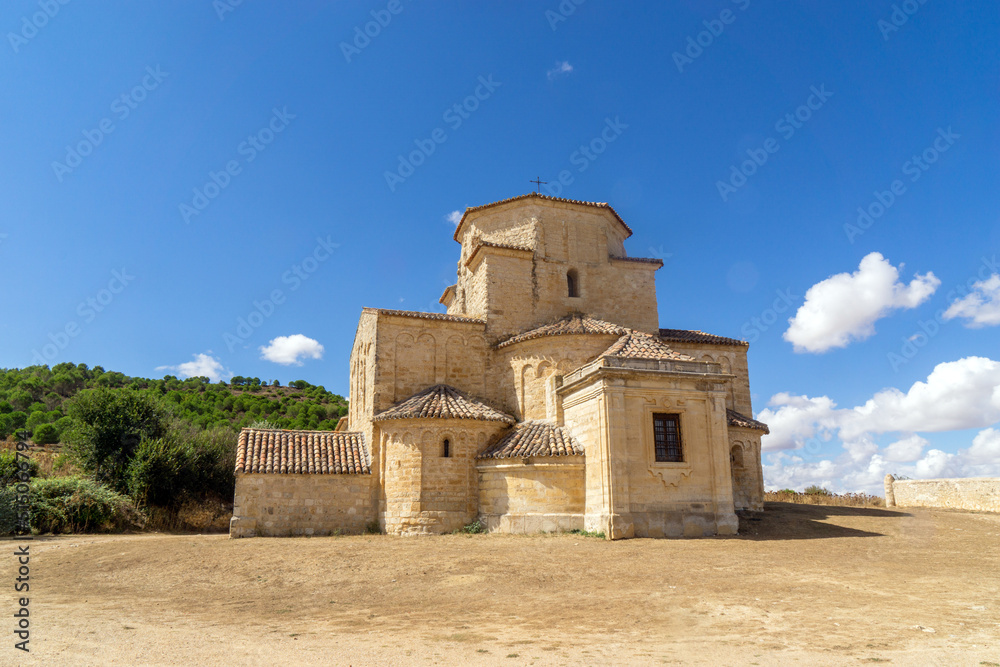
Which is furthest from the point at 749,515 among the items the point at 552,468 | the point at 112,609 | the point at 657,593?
the point at 112,609

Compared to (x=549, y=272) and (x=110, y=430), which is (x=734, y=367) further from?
(x=110, y=430)

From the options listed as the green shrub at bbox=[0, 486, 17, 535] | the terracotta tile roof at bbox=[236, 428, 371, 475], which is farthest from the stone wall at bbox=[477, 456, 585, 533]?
the green shrub at bbox=[0, 486, 17, 535]

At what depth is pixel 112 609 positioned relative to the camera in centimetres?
906

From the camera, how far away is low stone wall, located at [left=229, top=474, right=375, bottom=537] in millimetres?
17859

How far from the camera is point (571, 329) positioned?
19750 mm

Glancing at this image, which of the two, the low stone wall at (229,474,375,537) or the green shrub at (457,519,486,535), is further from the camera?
the low stone wall at (229,474,375,537)

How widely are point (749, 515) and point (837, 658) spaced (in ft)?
49.4

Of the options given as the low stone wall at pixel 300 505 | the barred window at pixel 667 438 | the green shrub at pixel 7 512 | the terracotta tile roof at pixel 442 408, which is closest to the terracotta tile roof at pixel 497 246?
the terracotta tile roof at pixel 442 408

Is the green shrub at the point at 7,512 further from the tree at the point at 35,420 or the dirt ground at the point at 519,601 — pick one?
the tree at the point at 35,420

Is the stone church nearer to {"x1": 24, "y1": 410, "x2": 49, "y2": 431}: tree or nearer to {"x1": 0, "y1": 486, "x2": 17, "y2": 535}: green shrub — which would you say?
{"x1": 0, "y1": 486, "x2": 17, "y2": 535}: green shrub

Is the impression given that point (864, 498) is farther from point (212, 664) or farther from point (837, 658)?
point (212, 664)

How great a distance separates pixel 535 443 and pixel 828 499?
19156mm

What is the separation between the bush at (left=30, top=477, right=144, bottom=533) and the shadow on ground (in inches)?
795

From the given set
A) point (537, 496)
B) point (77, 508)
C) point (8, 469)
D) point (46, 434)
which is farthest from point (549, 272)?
point (46, 434)
